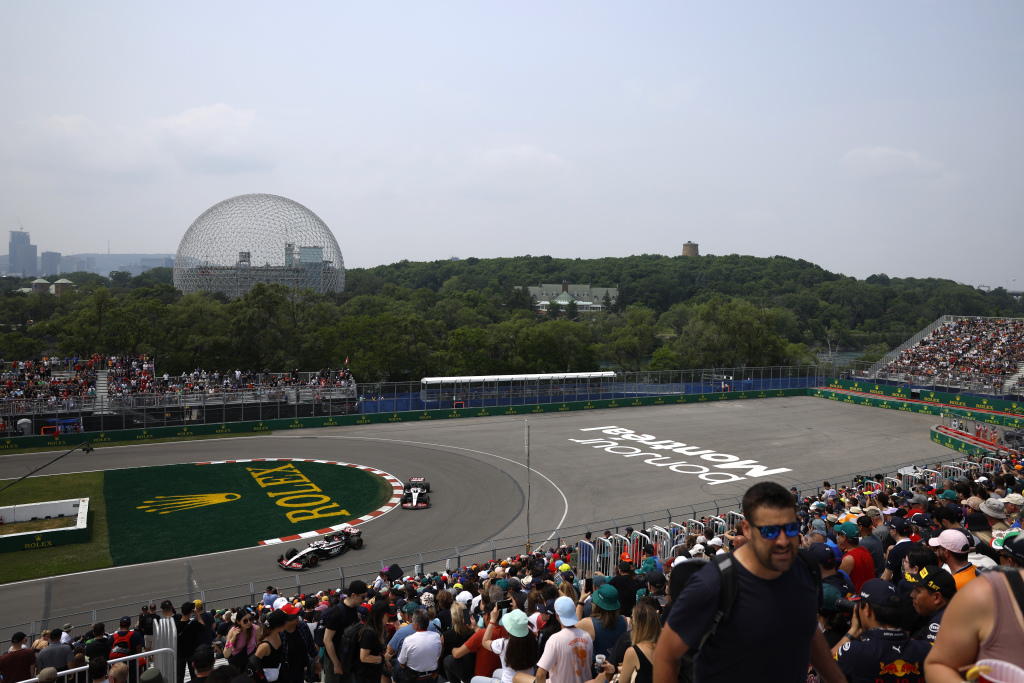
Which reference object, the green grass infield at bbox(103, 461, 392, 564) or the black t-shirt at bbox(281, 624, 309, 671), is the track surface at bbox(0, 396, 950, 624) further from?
the black t-shirt at bbox(281, 624, 309, 671)

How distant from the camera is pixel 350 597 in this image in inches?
316

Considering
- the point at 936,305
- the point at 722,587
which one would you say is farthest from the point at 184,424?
the point at 936,305

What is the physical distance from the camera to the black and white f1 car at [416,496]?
2633cm

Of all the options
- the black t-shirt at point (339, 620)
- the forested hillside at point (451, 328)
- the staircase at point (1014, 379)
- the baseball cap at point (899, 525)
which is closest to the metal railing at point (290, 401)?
the forested hillside at point (451, 328)

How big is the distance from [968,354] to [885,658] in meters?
68.8

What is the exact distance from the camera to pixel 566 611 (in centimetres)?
602

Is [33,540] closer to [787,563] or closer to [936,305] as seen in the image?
[787,563]

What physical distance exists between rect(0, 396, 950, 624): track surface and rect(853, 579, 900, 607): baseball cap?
1795 centimetres

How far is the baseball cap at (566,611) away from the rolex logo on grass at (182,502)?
24.3m

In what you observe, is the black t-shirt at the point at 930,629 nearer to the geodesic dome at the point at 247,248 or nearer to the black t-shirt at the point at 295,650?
the black t-shirt at the point at 295,650

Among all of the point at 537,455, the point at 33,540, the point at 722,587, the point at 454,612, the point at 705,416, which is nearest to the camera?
the point at 722,587

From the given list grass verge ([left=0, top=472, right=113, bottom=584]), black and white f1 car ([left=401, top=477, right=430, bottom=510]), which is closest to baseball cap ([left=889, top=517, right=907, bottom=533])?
black and white f1 car ([left=401, top=477, right=430, bottom=510])

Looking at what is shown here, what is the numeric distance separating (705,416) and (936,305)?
4139 inches

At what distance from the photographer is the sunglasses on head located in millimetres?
3129
